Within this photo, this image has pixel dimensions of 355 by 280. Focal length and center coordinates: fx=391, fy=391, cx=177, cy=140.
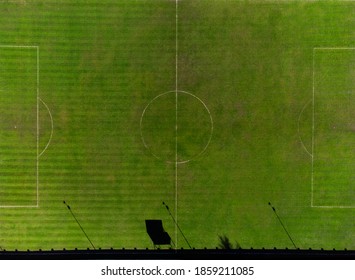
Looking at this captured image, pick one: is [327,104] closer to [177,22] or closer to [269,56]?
[269,56]

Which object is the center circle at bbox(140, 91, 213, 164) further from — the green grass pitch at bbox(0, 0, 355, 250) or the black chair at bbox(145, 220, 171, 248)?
the black chair at bbox(145, 220, 171, 248)

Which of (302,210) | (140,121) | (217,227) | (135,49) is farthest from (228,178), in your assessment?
(135,49)

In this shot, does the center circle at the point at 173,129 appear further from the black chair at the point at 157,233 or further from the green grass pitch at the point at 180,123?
the black chair at the point at 157,233

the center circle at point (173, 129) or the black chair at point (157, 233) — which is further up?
the center circle at point (173, 129)

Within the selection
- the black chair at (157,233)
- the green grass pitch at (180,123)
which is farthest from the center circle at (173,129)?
the black chair at (157,233)

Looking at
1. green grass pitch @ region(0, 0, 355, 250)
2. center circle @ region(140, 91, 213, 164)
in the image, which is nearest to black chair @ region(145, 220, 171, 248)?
green grass pitch @ region(0, 0, 355, 250)
